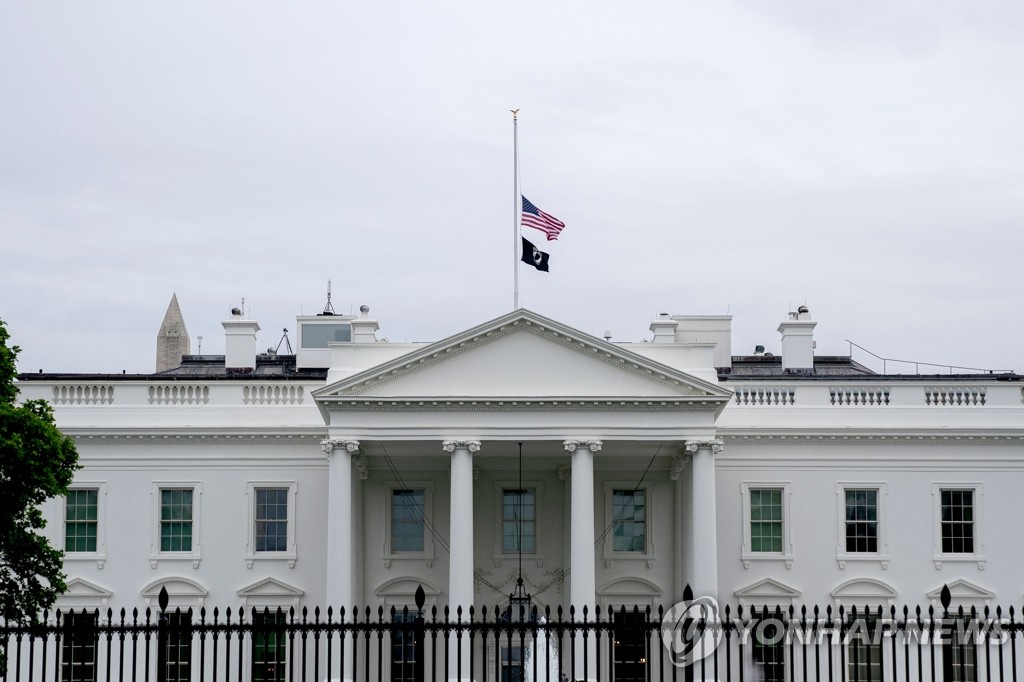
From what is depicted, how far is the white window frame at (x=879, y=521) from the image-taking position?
4225cm

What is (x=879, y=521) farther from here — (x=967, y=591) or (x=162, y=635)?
(x=162, y=635)

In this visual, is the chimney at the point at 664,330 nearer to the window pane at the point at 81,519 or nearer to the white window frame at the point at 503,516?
the white window frame at the point at 503,516

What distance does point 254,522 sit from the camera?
42.6m

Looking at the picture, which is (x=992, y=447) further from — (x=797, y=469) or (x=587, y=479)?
(x=587, y=479)

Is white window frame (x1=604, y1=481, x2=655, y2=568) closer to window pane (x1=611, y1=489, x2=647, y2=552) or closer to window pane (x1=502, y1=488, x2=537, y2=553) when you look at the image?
window pane (x1=611, y1=489, x2=647, y2=552)

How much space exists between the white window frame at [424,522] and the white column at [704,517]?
7935mm

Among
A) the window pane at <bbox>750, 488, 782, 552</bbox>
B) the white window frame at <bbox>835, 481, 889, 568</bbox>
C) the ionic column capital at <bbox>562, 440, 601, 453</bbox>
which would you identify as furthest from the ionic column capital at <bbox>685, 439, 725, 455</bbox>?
the white window frame at <bbox>835, 481, 889, 568</bbox>

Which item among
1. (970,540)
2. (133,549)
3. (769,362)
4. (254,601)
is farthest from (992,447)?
(133,549)

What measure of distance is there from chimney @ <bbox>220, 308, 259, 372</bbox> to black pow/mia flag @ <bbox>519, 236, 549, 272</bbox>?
12111 mm

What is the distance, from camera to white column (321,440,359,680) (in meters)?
38.7

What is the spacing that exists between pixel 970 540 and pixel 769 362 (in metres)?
11.6

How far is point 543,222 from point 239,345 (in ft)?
43.4

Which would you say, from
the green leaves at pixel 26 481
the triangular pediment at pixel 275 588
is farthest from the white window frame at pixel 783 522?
the green leaves at pixel 26 481

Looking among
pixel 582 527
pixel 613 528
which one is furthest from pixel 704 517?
pixel 613 528
